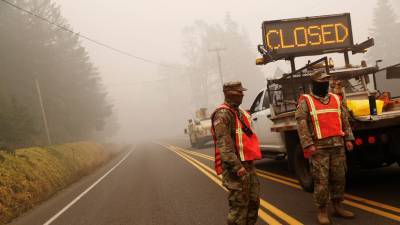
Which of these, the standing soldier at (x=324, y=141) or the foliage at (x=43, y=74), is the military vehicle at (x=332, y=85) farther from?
the foliage at (x=43, y=74)

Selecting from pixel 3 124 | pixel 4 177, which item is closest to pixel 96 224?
pixel 4 177

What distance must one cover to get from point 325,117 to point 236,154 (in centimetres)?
176

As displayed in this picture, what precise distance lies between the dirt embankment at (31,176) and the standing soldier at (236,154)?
6.68m

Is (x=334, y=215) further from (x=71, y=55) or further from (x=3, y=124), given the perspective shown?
(x=71, y=55)

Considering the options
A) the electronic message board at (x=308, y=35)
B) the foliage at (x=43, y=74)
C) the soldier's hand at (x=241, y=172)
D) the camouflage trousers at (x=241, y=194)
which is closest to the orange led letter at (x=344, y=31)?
the electronic message board at (x=308, y=35)

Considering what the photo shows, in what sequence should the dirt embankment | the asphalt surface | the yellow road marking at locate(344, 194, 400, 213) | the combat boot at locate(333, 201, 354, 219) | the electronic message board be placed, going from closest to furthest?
the combat boot at locate(333, 201, 354, 219)
the yellow road marking at locate(344, 194, 400, 213)
the asphalt surface
the electronic message board
the dirt embankment

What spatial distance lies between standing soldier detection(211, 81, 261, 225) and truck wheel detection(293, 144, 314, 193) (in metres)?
3.26

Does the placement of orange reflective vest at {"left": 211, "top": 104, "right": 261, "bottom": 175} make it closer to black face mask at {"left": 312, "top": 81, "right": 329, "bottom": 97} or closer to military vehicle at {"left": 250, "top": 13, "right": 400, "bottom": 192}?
black face mask at {"left": 312, "top": 81, "right": 329, "bottom": 97}

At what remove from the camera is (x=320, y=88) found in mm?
5719

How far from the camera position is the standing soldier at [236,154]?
4.40 meters

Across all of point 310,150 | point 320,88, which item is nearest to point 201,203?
point 310,150

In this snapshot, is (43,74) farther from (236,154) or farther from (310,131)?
(236,154)

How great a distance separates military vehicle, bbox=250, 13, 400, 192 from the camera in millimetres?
6758

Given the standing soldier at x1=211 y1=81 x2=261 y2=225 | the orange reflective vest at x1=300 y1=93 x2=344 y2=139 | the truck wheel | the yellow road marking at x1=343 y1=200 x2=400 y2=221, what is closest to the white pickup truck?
the truck wheel
